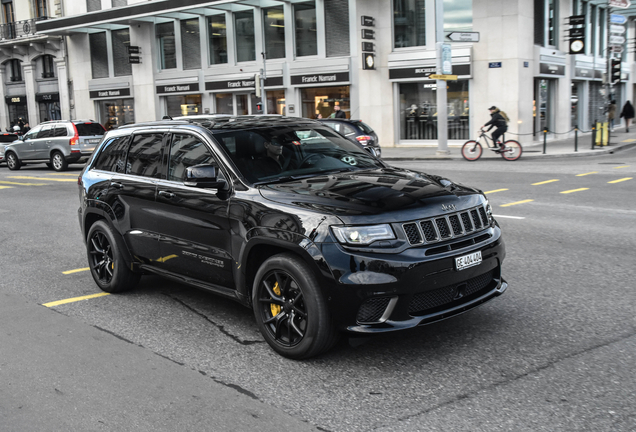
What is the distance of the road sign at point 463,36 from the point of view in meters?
21.5

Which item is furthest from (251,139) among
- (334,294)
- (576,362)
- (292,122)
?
(576,362)

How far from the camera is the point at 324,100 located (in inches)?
1221

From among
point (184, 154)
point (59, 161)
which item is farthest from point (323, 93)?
point (184, 154)

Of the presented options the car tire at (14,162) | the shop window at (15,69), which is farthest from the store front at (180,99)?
the shop window at (15,69)

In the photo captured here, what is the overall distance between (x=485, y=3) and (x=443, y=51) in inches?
161

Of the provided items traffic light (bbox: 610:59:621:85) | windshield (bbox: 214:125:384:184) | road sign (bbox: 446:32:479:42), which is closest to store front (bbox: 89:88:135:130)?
road sign (bbox: 446:32:479:42)

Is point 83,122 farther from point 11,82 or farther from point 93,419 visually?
point 11,82

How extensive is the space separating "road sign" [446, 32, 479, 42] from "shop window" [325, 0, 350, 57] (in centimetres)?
847

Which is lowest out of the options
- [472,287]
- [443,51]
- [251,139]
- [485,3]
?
[472,287]

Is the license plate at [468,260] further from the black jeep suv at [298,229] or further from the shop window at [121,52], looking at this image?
the shop window at [121,52]

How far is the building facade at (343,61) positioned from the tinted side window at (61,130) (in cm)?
887

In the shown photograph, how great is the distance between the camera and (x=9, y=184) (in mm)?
19656

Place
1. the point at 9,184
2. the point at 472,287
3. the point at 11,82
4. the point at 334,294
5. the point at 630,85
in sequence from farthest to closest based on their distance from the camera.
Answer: the point at 11,82
the point at 630,85
the point at 9,184
the point at 472,287
the point at 334,294

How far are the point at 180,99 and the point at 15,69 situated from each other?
1765cm
